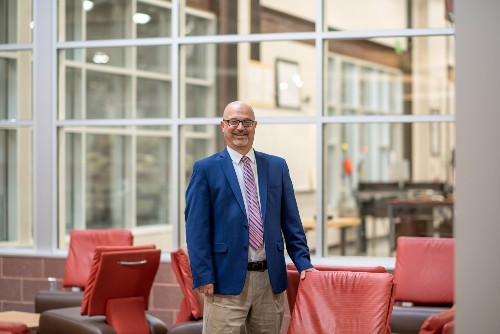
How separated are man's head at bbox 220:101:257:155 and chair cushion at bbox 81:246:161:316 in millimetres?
2081

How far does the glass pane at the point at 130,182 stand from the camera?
43.6 ft

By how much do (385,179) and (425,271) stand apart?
491 inches

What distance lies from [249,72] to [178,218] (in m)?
6.04

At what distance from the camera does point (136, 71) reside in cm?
1293

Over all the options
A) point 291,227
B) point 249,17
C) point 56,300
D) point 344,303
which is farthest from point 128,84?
point 344,303

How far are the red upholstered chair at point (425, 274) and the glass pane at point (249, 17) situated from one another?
532 centimetres

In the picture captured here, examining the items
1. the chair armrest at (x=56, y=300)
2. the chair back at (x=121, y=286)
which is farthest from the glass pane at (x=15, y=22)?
the chair back at (x=121, y=286)

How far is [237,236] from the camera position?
15.3 ft

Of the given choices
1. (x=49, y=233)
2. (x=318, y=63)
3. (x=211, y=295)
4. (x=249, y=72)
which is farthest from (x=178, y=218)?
(x=249, y=72)

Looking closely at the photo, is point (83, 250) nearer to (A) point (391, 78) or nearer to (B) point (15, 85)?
(B) point (15, 85)

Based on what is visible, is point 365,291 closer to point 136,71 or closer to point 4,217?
point 4,217

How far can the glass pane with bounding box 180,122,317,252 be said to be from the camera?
44.7 ft

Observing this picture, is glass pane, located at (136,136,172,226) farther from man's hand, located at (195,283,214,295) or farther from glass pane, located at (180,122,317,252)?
man's hand, located at (195,283,214,295)

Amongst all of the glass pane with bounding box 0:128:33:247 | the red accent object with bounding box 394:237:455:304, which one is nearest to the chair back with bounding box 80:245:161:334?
the red accent object with bounding box 394:237:455:304
